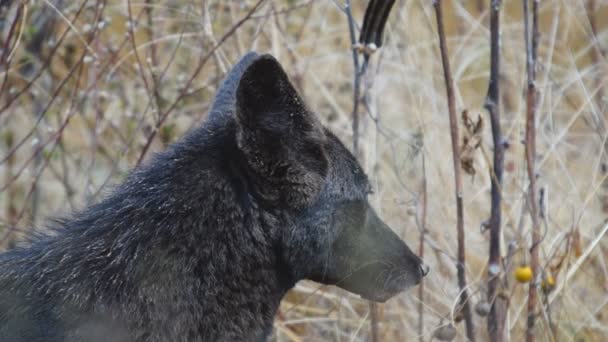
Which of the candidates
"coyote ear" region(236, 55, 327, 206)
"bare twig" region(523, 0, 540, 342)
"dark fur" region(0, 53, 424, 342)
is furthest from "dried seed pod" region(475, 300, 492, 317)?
"coyote ear" region(236, 55, 327, 206)

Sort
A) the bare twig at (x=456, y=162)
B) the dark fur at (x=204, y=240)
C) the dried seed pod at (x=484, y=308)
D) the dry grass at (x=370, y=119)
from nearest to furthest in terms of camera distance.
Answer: the dark fur at (x=204, y=240)
the bare twig at (x=456, y=162)
the dried seed pod at (x=484, y=308)
the dry grass at (x=370, y=119)

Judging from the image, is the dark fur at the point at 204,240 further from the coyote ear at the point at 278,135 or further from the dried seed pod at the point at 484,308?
the dried seed pod at the point at 484,308

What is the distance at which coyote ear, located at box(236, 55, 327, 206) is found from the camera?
290 cm

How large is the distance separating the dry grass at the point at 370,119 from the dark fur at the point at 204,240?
117 cm

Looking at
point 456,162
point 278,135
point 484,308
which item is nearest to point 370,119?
point 456,162

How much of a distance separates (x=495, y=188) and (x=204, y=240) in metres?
1.47

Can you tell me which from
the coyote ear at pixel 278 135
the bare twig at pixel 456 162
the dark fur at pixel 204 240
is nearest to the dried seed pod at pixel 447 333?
the bare twig at pixel 456 162

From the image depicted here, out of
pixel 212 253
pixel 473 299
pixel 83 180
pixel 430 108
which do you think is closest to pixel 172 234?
pixel 212 253

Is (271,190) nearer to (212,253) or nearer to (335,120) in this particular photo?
(212,253)

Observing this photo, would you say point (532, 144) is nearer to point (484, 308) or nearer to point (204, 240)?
point (484, 308)

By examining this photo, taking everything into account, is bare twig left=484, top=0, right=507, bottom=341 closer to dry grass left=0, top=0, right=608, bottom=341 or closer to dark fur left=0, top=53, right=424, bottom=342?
dry grass left=0, top=0, right=608, bottom=341

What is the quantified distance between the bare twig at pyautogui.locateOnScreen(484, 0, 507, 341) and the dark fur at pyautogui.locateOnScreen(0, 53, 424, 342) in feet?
2.91

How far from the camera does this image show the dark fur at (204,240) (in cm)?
286

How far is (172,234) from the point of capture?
294 cm
